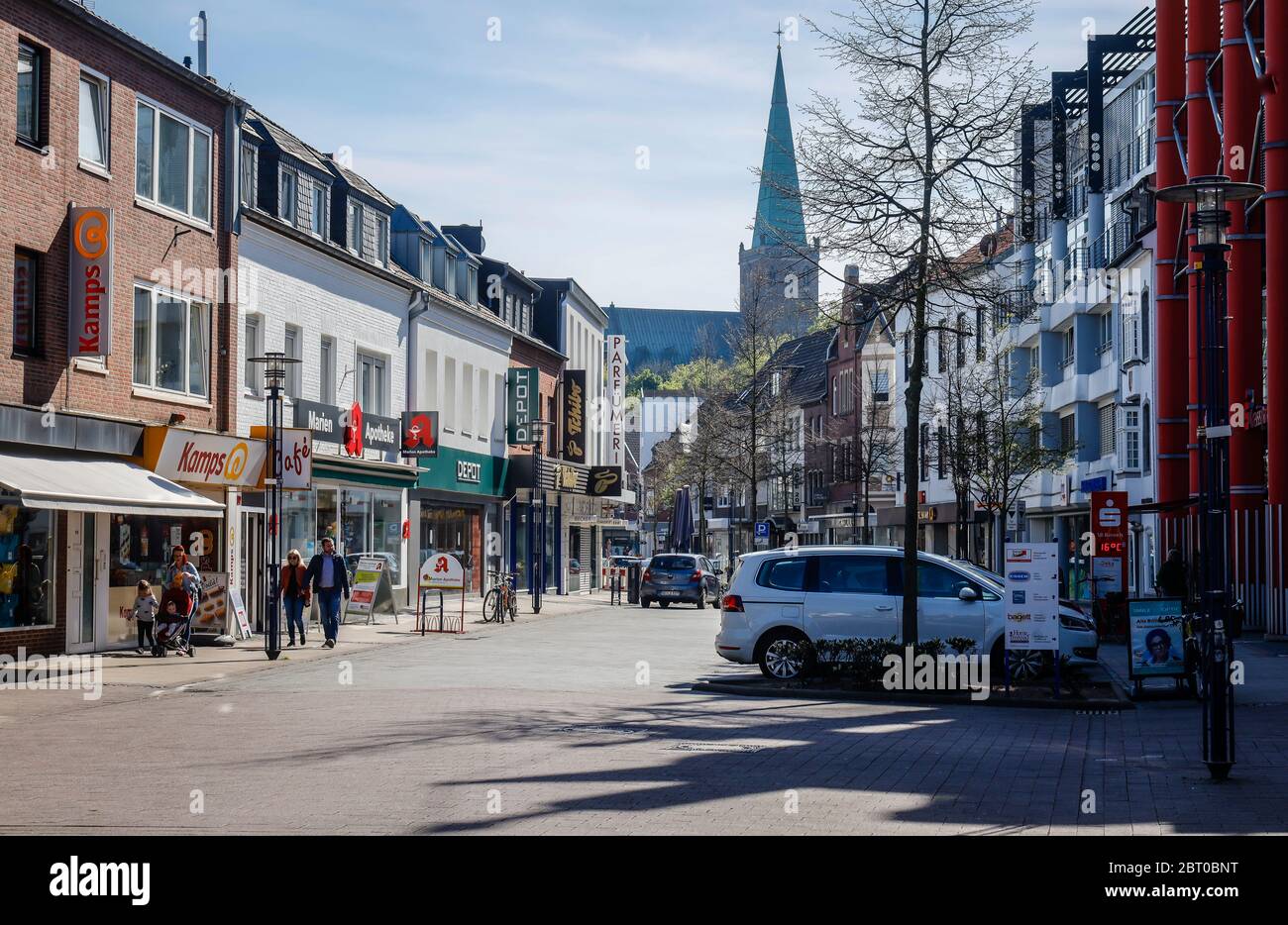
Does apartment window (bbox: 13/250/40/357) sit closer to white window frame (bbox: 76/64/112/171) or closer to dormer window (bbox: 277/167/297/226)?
white window frame (bbox: 76/64/112/171)

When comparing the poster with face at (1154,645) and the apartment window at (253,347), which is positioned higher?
the apartment window at (253,347)

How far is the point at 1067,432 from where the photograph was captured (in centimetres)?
5259

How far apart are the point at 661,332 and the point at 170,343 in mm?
158050

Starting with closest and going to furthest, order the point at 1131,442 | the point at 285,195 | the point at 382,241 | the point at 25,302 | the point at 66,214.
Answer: the point at 25,302
the point at 66,214
the point at 285,195
the point at 382,241
the point at 1131,442

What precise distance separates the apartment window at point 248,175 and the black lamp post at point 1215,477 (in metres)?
20.1

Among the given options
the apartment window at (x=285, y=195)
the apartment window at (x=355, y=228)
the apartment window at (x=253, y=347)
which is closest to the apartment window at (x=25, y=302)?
the apartment window at (x=253, y=347)

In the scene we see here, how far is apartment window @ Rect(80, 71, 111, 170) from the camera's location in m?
23.0

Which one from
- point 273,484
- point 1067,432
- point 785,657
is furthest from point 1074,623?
point 1067,432

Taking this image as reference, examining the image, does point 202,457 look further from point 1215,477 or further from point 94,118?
point 1215,477

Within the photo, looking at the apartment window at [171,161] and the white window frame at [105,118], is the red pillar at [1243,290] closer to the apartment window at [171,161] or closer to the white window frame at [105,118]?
the apartment window at [171,161]

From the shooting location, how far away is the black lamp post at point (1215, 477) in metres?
11.6
